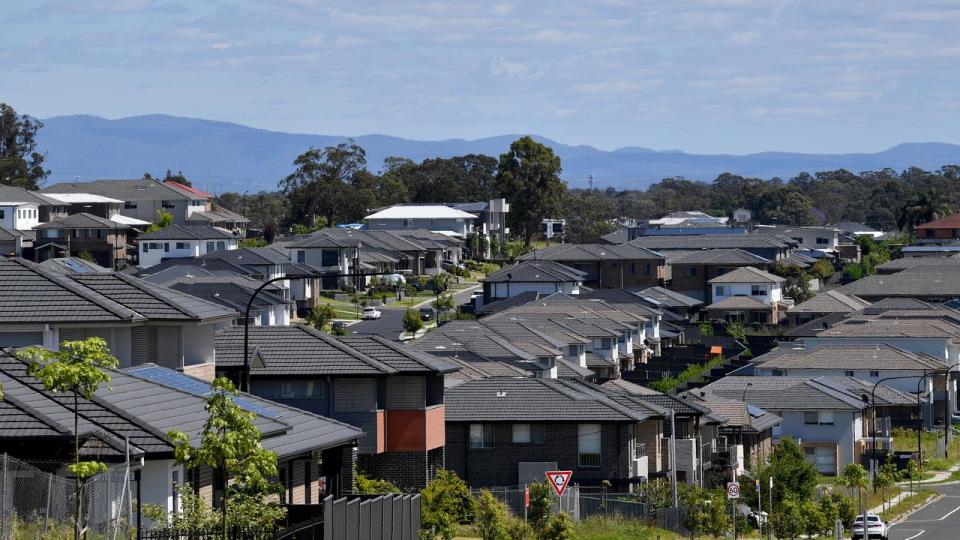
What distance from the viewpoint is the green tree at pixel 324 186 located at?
552 feet

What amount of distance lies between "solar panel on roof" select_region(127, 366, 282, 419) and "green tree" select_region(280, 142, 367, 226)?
443 ft

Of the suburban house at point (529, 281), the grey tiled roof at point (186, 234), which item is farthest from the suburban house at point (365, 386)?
the grey tiled roof at point (186, 234)

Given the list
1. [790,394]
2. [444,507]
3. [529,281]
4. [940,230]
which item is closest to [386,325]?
[529,281]

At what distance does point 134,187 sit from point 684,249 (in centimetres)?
5045

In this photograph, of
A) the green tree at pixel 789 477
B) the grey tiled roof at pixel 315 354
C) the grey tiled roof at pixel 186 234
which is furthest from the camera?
the grey tiled roof at pixel 186 234

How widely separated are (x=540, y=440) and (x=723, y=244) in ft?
327

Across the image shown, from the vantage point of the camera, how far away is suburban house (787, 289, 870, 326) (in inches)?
5074

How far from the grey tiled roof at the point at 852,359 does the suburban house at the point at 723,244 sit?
46.1 m

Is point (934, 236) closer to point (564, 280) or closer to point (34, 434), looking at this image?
point (564, 280)

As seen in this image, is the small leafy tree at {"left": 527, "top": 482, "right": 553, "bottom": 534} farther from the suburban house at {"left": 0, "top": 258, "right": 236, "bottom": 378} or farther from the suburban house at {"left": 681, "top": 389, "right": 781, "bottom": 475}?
the suburban house at {"left": 681, "top": 389, "right": 781, "bottom": 475}

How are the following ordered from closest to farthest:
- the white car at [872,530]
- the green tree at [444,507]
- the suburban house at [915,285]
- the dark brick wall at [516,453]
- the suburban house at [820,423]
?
the green tree at [444,507] → the dark brick wall at [516,453] → the white car at [872,530] → the suburban house at [820,423] → the suburban house at [915,285]

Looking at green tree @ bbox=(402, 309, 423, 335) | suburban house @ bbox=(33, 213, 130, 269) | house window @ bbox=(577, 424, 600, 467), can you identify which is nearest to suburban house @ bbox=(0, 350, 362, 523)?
house window @ bbox=(577, 424, 600, 467)

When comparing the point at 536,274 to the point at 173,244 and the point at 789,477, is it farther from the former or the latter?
the point at 789,477

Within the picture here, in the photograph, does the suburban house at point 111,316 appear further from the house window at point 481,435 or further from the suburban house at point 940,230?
the suburban house at point 940,230
